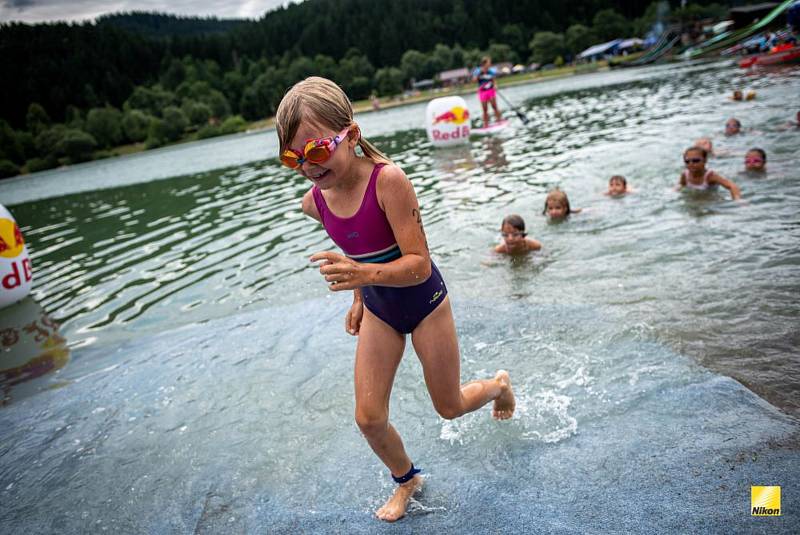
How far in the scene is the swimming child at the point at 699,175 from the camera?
8726 mm

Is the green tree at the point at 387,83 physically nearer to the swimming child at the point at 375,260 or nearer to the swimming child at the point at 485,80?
the swimming child at the point at 485,80

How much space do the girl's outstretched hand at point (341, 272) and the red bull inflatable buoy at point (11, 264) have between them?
375 inches

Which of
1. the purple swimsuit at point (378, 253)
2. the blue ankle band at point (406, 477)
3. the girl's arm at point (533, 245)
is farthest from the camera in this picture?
the girl's arm at point (533, 245)

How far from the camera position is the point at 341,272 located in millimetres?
2447

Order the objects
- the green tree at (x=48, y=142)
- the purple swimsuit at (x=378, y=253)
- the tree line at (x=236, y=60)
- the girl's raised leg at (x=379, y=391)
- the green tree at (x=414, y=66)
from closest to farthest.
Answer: the purple swimsuit at (x=378, y=253) → the girl's raised leg at (x=379, y=391) → the green tree at (x=48, y=142) → the tree line at (x=236, y=60) → the green tree at (x=414, y=66)

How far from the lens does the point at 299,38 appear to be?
17012cm

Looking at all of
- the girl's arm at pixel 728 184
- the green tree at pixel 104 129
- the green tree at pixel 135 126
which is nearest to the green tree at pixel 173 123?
the green tree at pixel 135 126

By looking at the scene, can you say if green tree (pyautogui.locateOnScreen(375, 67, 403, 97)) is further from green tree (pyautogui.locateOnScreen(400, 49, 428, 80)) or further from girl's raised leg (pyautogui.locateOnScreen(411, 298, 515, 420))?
girl's raised leg (pyautogui.locateOnScreen(411, 298, 515, 420))

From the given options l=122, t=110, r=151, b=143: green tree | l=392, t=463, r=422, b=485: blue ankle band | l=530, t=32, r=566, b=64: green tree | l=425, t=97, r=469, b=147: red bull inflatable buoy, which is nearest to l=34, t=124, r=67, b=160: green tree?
l=122, t=110, r=151, b=143: green tree

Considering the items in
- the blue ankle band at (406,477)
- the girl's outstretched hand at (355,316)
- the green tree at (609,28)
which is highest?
the green tree at (609,28)

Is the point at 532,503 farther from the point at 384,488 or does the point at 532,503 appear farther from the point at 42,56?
the point at 42,56

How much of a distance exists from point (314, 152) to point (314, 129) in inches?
5.7

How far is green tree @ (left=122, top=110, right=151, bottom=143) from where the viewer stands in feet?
297

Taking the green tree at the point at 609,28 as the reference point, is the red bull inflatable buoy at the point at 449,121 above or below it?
below
